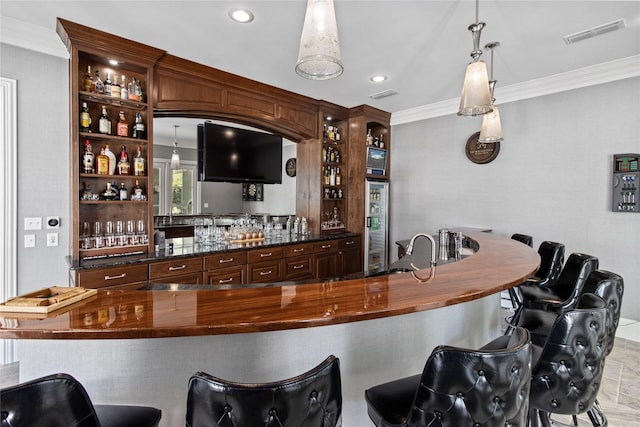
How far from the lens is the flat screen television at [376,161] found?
205 inches

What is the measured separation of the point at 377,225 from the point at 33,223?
14.5ft

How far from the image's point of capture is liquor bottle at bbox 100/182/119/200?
119 inches

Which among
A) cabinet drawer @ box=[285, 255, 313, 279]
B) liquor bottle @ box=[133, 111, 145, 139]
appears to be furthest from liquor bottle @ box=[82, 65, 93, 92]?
cabinet drawer @ box=[285, 255, 313, 279]

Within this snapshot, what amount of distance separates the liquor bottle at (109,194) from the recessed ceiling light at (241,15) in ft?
6.34

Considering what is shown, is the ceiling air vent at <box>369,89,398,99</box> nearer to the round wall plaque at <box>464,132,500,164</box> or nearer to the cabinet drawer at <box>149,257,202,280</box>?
the round wall plaque at <box>464,132,500,164</box>

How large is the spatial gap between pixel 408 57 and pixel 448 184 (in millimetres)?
2280

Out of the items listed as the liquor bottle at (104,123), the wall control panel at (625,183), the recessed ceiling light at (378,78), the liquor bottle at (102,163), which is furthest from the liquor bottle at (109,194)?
the wall control panel at (625,183)

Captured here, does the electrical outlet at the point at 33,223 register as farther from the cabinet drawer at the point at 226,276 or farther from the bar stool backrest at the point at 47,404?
the bar stool backrest at the point at 47,404

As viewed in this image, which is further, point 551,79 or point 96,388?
point 551,79

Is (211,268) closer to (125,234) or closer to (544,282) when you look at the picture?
(125,234)

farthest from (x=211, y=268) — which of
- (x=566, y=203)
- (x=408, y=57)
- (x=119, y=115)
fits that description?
(x=566, y=203)

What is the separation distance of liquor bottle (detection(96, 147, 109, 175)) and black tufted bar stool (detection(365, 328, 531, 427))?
125 inches

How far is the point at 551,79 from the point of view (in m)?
3.82

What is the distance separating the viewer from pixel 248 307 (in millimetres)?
1176
